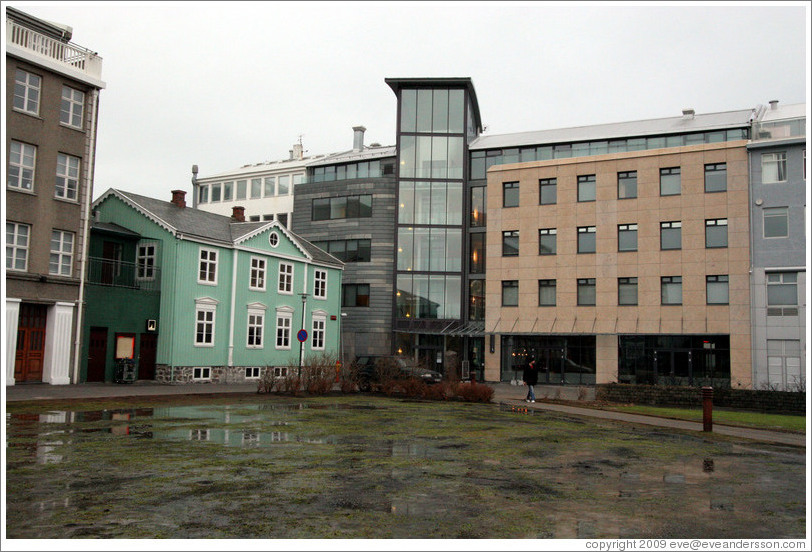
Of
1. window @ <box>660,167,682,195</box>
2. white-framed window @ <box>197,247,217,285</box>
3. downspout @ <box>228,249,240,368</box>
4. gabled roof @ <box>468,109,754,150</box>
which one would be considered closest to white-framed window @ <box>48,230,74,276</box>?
white-framed window @ <box>197,247,217,285</box>

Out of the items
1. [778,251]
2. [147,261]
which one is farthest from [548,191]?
[147,261]

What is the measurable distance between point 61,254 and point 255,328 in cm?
1147

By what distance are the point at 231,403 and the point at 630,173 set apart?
100 ft

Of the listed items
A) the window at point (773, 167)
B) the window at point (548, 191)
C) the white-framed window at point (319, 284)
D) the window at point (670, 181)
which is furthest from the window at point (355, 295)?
the window at point (773, 167)

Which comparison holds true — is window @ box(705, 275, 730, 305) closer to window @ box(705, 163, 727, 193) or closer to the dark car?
window @ box(705, 163, 727, 193)

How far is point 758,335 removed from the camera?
38031mm

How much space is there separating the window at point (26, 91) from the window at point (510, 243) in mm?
29158

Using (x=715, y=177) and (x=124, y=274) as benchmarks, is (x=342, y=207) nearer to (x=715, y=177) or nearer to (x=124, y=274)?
(x=124, y=274)

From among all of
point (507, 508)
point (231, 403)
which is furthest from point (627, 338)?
point (507, 508)

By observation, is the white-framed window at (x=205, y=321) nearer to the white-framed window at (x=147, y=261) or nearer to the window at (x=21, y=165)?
the white-framed window at (x=147, y=261)

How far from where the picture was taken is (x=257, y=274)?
37781mm

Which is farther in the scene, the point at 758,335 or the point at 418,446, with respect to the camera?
the point at 758,335

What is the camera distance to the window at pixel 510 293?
150 feet

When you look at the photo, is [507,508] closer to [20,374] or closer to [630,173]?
[20,374]
